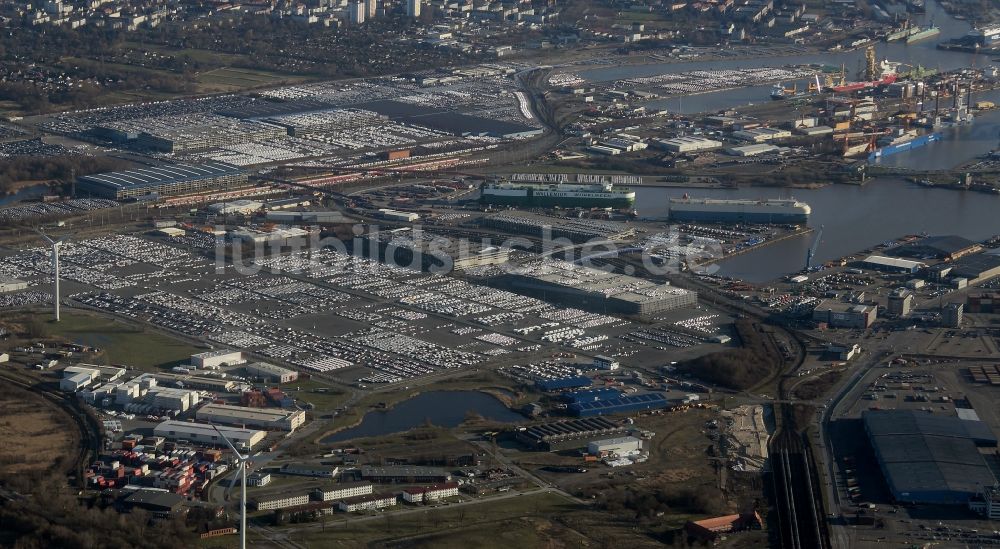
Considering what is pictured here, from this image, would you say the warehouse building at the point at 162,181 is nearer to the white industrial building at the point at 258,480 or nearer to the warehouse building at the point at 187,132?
the warehouse building at the point at 187,132

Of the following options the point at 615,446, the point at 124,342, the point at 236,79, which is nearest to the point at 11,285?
the point at 124,342

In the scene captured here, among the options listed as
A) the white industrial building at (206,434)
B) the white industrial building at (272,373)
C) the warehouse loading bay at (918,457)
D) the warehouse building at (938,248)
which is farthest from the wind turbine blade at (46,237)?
the warehouse building at (938,248)

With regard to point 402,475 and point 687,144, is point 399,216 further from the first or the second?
point 402,475

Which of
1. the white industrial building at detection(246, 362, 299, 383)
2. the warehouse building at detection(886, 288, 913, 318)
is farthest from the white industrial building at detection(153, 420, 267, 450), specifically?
the warehouse building at detection(886, 288, 913, 318)

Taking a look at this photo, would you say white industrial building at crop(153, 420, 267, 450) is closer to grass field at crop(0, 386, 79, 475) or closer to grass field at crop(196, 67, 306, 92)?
grass field at crop(0, 386, 79, 475)

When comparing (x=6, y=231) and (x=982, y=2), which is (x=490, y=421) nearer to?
(x=6, y=231)

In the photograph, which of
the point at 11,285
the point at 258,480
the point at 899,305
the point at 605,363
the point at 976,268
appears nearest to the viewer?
the point at 258,480
